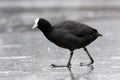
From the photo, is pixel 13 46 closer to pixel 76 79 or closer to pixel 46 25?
pixel 46 25

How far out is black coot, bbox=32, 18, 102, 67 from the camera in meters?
10.4

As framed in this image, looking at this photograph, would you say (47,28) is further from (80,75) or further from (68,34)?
(80,75)

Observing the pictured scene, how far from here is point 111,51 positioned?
12.3m

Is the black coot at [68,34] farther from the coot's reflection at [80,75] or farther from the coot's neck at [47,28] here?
the coot's reflection at [80,75]

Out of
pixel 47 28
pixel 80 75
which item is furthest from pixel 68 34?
pixel 80 75

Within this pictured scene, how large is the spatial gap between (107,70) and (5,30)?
9.36 meters

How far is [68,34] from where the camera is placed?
10.4m

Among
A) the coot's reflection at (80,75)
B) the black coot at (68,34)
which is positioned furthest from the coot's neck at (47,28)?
the coot's reflection at (80,75)

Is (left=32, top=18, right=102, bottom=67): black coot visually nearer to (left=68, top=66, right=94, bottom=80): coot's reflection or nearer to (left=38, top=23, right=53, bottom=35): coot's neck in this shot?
(left=38, top=23, right=53, bottom=35): coot's neck

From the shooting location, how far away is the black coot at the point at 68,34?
409 inches

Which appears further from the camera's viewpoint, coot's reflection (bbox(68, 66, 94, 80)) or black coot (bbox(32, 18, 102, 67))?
black coot (bbox(32, 18, 102, 67))

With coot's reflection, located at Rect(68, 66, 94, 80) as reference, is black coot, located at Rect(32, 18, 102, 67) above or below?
above

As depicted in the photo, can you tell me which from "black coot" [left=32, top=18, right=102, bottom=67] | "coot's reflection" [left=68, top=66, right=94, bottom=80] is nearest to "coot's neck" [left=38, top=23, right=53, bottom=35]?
"black coot" [left=32, top=18, right=102, bottom=67]

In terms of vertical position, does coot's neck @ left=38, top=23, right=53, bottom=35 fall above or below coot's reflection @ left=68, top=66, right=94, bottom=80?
above
